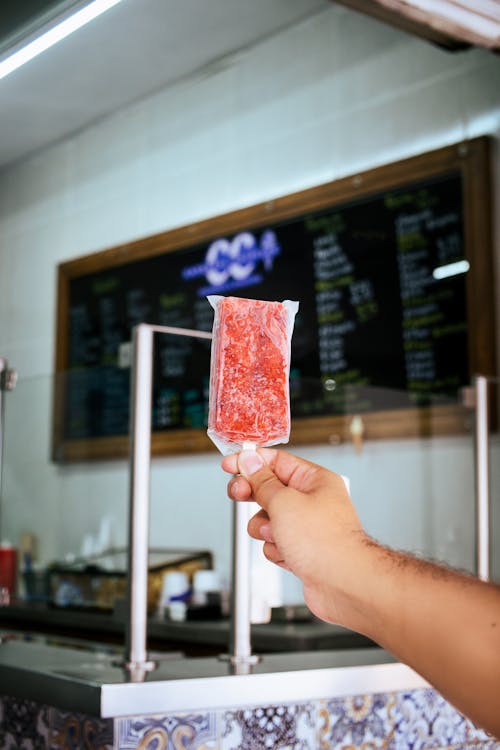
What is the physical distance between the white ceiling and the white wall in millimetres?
106

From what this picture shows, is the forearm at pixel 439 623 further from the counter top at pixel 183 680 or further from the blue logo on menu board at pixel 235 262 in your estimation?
the blue logo on menu board at pixel 235 262

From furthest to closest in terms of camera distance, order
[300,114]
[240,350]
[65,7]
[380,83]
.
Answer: [300,114]
[380,83]
[65,7]
[240,350]

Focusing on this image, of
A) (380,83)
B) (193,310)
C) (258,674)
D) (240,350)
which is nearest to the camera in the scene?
(240,350)

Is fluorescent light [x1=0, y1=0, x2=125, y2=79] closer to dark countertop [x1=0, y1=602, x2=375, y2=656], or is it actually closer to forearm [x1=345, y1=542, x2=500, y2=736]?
forearm [x1=345, y1=542, x2=500, y2=736]

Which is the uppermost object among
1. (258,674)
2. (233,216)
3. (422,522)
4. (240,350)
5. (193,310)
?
(233,216)

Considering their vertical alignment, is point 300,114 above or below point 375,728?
above

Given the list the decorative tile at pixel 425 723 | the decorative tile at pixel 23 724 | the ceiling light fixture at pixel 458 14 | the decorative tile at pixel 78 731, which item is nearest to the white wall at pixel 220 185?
the decorative tile at pixel 425 723

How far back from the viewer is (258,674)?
2070mm

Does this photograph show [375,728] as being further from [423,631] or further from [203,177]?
[203,177]

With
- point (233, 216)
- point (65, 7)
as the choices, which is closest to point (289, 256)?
point (233, 216)

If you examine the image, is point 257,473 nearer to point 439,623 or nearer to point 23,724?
point 439,623

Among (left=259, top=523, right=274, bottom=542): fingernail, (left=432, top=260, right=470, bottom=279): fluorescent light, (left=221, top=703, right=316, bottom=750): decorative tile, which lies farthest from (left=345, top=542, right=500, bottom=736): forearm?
(left=432, top=260, right=470, bottom=279): fluorescent light

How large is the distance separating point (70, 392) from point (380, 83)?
174cm

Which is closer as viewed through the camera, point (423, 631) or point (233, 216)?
point (423, 631)
